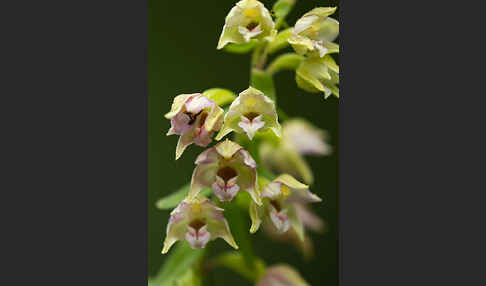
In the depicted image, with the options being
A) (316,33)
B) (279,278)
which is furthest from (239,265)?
(316,33)

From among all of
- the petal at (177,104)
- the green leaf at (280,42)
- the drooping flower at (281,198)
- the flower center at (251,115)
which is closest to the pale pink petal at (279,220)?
the drooping flower at (281,198)

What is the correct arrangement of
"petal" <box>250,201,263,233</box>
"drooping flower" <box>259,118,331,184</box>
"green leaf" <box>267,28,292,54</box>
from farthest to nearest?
"drooping flower" <box>259,118,331,184</box>, "green leaf" <box>267,28,292,54</box>, "petal" <box>250,201,263,233</box>

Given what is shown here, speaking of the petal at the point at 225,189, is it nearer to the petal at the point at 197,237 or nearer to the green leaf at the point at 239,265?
the petal at the point at 197,237

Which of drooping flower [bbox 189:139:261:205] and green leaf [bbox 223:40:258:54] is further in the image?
green leaf [bbox 223:40:258:54]

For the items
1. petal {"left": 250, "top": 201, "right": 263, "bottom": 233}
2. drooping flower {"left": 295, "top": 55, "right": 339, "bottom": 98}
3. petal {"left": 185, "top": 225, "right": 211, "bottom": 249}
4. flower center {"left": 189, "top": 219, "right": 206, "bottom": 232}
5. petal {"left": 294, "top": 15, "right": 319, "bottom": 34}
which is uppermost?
petal {"left": 294, "top": 15, "right": 319, "bottom": 34}

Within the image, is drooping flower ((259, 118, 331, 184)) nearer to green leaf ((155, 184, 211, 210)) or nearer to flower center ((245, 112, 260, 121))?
green leaf ((155, 184, 211, 210))

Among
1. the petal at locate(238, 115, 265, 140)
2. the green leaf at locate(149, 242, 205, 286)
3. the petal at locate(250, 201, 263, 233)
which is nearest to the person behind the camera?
the petal at locate(238, 115, 265, 140)

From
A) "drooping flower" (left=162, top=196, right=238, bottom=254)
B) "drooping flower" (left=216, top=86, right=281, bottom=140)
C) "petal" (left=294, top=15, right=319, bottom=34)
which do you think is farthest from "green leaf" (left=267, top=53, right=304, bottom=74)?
"drooping flower" (left=162, top=196, right=238, bottom=254)
